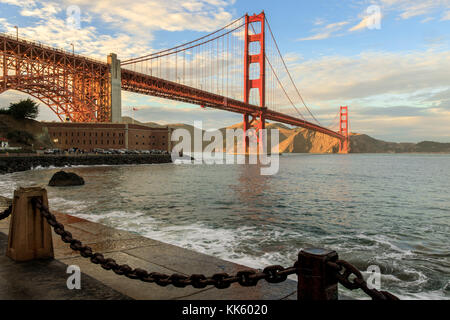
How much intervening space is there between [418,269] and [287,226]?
160 inches

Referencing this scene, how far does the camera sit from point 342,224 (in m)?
10.4

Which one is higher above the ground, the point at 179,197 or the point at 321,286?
the point at 321,286

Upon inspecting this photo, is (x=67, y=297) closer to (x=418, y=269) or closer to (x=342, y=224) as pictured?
(x=418, y=269)

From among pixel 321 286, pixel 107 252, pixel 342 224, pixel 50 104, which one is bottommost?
pixel 342 224

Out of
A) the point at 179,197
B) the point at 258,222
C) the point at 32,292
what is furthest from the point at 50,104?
the point at 32,292

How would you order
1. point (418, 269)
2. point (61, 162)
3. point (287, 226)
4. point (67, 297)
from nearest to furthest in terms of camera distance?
point (67, 297) < point (418, 269) < point (287, 226) < point (61, 162)

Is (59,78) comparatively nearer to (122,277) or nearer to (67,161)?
(67,161)

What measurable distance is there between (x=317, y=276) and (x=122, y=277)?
2092 mm

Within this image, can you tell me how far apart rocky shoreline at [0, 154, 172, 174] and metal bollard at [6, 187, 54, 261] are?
2989cm

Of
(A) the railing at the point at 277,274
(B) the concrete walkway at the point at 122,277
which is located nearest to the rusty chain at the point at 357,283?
(A) the railing at the point at 277,274

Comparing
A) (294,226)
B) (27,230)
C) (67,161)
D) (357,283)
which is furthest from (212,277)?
(67,161)

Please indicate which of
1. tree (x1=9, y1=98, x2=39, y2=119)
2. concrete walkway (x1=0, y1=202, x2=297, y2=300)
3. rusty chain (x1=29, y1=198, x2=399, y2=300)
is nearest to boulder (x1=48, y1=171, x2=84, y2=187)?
concrete walkway (x1=0, y1=202, x2=297, y2=300)

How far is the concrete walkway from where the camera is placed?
2967mm

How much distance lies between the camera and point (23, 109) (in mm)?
56156
